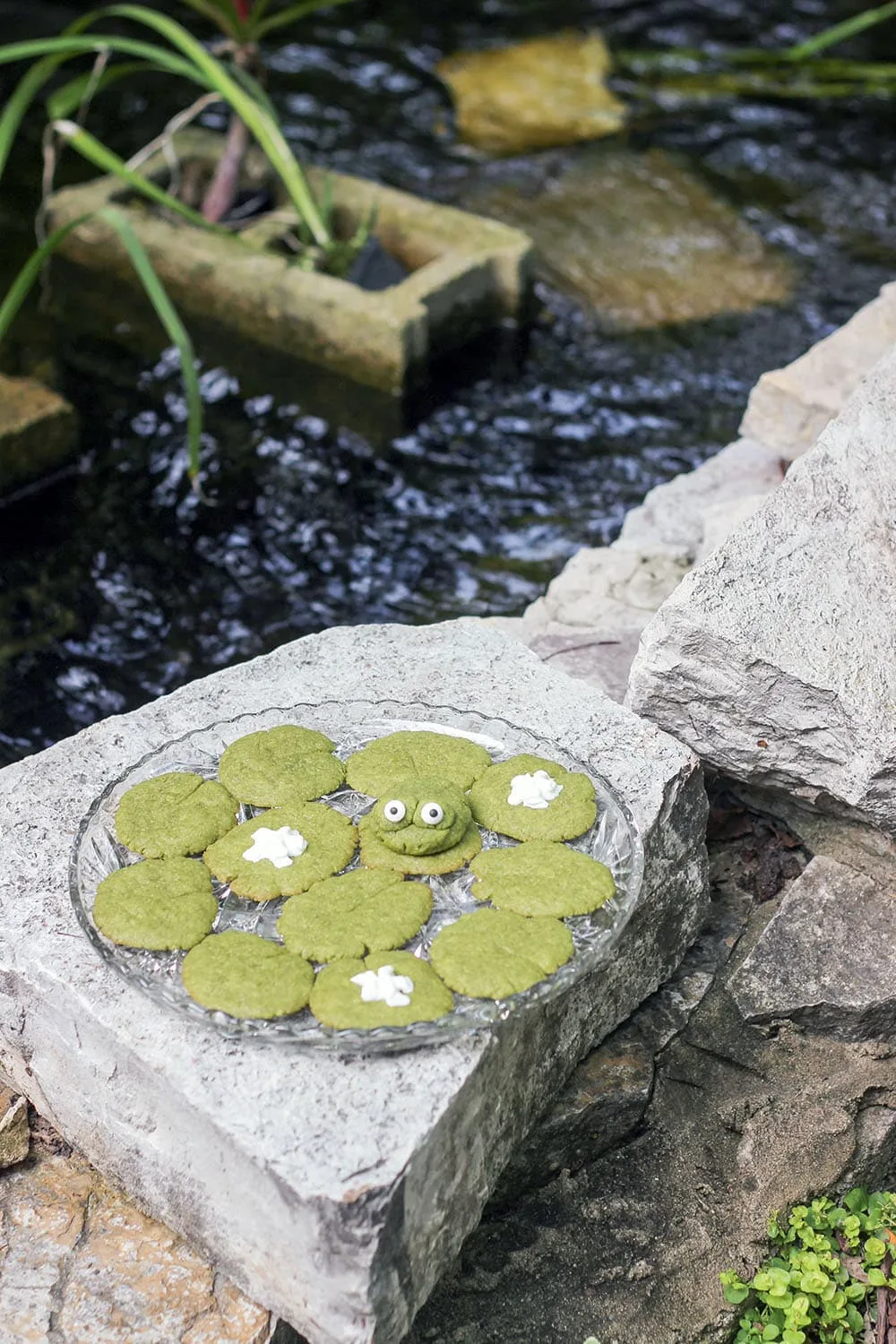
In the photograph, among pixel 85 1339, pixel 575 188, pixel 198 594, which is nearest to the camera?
pixel 85 1339

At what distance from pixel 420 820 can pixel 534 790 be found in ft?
0.67

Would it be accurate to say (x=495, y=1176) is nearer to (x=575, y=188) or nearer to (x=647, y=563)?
(x=647, y=563)

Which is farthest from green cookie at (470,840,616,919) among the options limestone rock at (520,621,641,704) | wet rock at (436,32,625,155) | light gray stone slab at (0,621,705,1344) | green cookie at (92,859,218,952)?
wet rock at (436,32,625,155)

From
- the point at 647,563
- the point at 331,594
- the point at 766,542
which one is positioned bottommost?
the point at 331,594

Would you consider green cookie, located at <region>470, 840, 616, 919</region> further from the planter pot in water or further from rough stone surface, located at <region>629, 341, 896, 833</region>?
the planter pot in water

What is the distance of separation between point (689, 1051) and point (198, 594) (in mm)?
1798

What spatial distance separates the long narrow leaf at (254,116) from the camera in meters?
4.16

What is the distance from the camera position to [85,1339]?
1969 millimetres

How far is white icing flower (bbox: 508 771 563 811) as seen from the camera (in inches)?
87.7

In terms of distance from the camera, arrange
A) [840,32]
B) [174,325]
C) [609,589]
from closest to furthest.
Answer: [609,589] → [174,325] → [840,32]

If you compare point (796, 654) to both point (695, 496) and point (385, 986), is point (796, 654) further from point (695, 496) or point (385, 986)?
point (695, 496)

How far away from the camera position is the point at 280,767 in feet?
7.54

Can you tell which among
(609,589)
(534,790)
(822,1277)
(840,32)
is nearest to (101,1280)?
(534,790)

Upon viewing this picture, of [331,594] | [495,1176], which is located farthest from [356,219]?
[495,1176]
